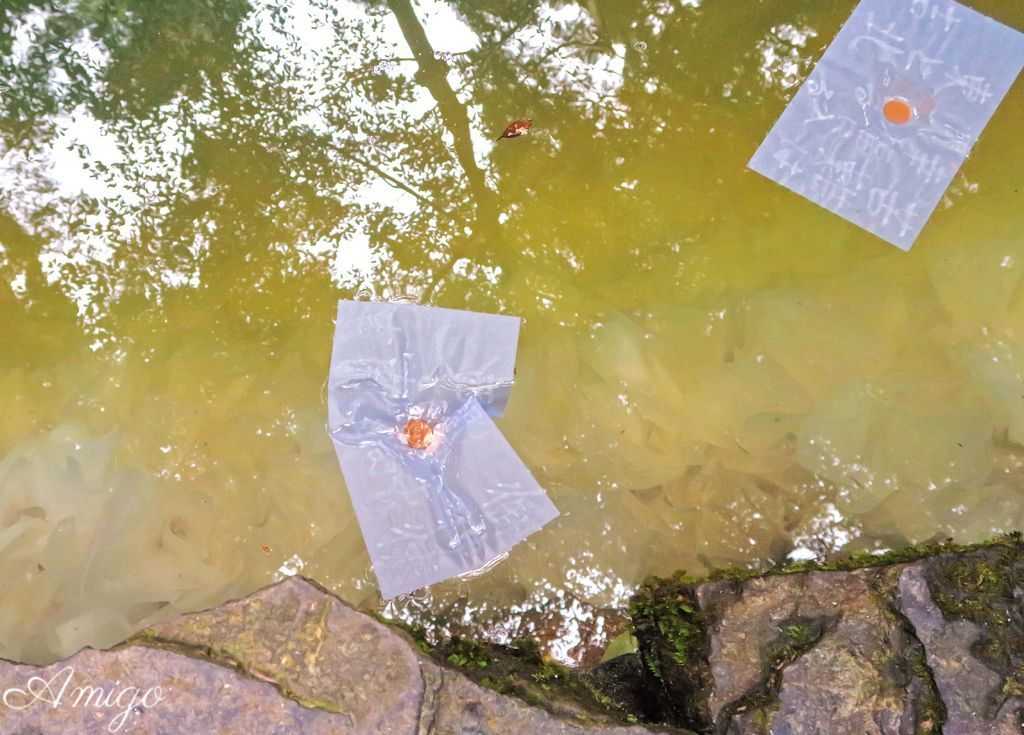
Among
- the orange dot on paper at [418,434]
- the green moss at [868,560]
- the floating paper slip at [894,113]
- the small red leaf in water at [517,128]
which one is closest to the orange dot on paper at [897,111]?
the floating paper slip at [894,113]

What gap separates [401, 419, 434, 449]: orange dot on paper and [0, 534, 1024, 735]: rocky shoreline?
509mm

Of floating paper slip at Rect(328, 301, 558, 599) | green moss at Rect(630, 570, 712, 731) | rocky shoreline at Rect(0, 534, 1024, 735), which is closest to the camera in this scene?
rocky shoreline at Rect(0, 534, 1024, 735)

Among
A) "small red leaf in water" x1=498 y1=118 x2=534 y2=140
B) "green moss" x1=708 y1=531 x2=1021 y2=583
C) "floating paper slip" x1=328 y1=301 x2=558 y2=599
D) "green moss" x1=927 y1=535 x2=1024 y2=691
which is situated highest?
"small red leaf in water" x1=498 y1=118 x2=534 y2=140

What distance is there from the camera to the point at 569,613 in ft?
7.16

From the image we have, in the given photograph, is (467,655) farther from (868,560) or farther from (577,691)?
(868,560)

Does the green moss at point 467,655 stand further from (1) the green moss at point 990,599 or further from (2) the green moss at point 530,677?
(1) the green moss at point 990,599

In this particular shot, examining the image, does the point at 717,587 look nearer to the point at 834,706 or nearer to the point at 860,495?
the point at 834,706

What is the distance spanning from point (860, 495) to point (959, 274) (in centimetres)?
75

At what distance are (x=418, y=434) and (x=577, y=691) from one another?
2.86 feet

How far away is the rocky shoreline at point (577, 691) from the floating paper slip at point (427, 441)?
298 millimetres

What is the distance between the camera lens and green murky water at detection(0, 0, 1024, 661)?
219 centimetres

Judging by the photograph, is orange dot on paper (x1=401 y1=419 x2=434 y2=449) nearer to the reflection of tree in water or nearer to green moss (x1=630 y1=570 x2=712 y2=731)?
the reflection of tree in water

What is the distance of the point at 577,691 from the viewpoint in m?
2.04

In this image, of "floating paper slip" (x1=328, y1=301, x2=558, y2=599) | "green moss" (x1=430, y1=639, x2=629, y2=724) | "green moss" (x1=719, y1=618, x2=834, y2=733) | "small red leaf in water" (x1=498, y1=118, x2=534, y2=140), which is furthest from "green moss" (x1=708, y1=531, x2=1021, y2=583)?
"small red leaf in water" (x1=498, y1=118, x2=534, y2=140)
